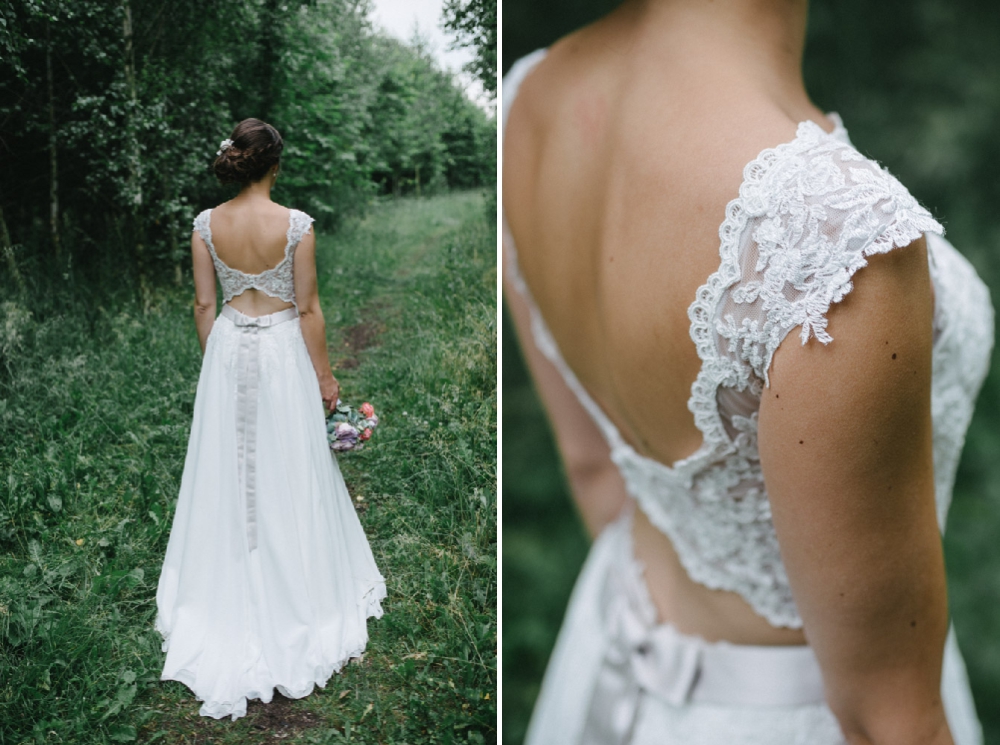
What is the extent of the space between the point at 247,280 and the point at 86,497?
46 cm

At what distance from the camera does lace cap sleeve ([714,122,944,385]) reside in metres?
0.61

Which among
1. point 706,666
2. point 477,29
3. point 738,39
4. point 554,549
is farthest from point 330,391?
point 554,549

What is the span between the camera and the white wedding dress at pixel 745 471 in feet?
2.09

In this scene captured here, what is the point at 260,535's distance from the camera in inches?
62.6

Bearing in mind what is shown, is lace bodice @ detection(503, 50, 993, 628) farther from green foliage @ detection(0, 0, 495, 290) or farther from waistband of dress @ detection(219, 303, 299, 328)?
waistband of dress @ detection(219, 303, 299, 328)

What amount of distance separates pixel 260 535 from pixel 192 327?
0.44 meters

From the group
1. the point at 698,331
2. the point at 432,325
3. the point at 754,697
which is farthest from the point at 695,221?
the point at 432,325

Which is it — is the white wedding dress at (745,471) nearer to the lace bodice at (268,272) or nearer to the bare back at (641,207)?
the bare back at (641,207)

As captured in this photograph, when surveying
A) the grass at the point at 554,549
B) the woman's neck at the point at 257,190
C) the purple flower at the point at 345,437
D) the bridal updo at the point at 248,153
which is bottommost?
the grass at the point at 554,549

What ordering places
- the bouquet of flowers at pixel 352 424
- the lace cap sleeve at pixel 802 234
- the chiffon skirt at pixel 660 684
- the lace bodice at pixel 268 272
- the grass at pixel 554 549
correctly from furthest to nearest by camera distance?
1. the grass at pixel 554 549
2. the bouquet of flowers at pixel 352 424
3. the lace bodice at pixel 268 272
4. the chiffon skirt at pixel 660 684
5. the lace cap sleeve at pixel 802 234

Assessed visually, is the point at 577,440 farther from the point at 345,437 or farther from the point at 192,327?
the point at 192,327

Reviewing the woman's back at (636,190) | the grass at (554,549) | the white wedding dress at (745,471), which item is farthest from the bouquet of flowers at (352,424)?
the grass at (554,549)

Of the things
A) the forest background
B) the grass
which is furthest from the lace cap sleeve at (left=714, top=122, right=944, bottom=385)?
the grass

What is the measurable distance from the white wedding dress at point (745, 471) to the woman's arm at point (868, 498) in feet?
0.10
